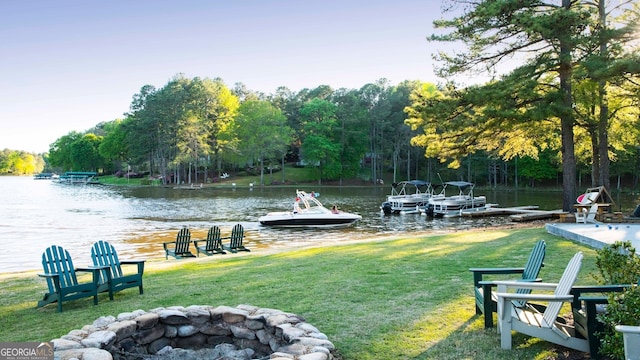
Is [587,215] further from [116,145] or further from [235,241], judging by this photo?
[116,145]

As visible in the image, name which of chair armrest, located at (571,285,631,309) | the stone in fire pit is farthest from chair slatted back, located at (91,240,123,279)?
chair armrest, located at (571,285,631,309)

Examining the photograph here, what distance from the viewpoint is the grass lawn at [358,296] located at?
5.20m

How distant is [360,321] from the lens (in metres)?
6.00

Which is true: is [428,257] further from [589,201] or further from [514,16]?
[514,16]

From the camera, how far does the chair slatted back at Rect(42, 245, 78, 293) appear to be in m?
7.14

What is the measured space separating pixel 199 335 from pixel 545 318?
3.97m

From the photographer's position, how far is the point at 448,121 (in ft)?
67.9

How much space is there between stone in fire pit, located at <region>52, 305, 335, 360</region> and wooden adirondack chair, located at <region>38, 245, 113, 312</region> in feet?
5.80

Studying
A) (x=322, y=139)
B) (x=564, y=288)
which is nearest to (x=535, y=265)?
(x=564, y=288)

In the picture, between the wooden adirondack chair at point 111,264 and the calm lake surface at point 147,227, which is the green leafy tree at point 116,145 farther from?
the wooden adirondack chair at point 111,264

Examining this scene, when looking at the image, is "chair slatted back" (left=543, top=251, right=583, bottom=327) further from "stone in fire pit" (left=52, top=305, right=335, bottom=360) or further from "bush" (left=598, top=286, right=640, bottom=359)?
"stone in fire pit" (left=52, top=305, right=335, bottom=360)

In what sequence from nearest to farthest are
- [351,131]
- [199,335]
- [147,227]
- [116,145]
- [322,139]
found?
[199,335] < [147,227] < [322,139] < [351,131] < [116,145]

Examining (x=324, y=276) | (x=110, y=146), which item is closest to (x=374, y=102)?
(x=110, y=146)

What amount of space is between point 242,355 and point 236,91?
90090 millimetres
